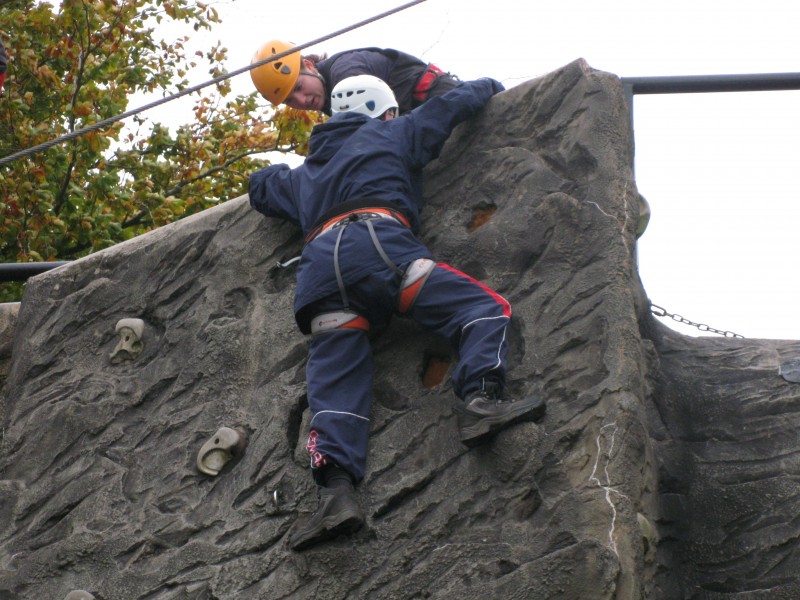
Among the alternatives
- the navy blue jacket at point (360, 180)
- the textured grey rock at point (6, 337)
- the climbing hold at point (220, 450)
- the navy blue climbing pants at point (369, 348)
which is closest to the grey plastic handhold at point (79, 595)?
the climbing hold at point (220, 450)

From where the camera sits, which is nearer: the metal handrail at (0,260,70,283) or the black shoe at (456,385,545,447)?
the black shoe at (456,385,545,447)

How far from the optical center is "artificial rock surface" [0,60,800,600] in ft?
13.2

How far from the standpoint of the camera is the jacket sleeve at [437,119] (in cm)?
475

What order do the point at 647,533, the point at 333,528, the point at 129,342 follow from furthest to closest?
the point at 129,342, the point at 333,528, the point at 647,533

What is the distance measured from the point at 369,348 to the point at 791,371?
1.60 metres

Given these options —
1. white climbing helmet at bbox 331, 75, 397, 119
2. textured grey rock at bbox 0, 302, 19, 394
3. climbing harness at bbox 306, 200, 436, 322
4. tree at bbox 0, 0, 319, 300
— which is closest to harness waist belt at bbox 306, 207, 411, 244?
climbing harness at bbox 306, 200, 436, 322

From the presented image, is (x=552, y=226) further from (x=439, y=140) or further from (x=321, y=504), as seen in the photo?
(x=321, y=504)

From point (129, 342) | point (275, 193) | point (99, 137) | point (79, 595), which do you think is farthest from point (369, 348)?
point (99, 137)

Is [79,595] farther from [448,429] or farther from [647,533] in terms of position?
[647,533]

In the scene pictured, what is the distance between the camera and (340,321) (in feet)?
14.7

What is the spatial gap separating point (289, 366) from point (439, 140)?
105 centimetres

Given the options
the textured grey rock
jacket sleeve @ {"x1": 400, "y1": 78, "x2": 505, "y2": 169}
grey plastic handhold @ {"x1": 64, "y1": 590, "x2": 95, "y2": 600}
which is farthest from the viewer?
the textured grey rock

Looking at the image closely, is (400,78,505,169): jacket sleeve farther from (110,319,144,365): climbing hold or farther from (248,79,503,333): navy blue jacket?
(110,319,144,365): climbing hold

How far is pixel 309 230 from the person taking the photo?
15.7 ft
